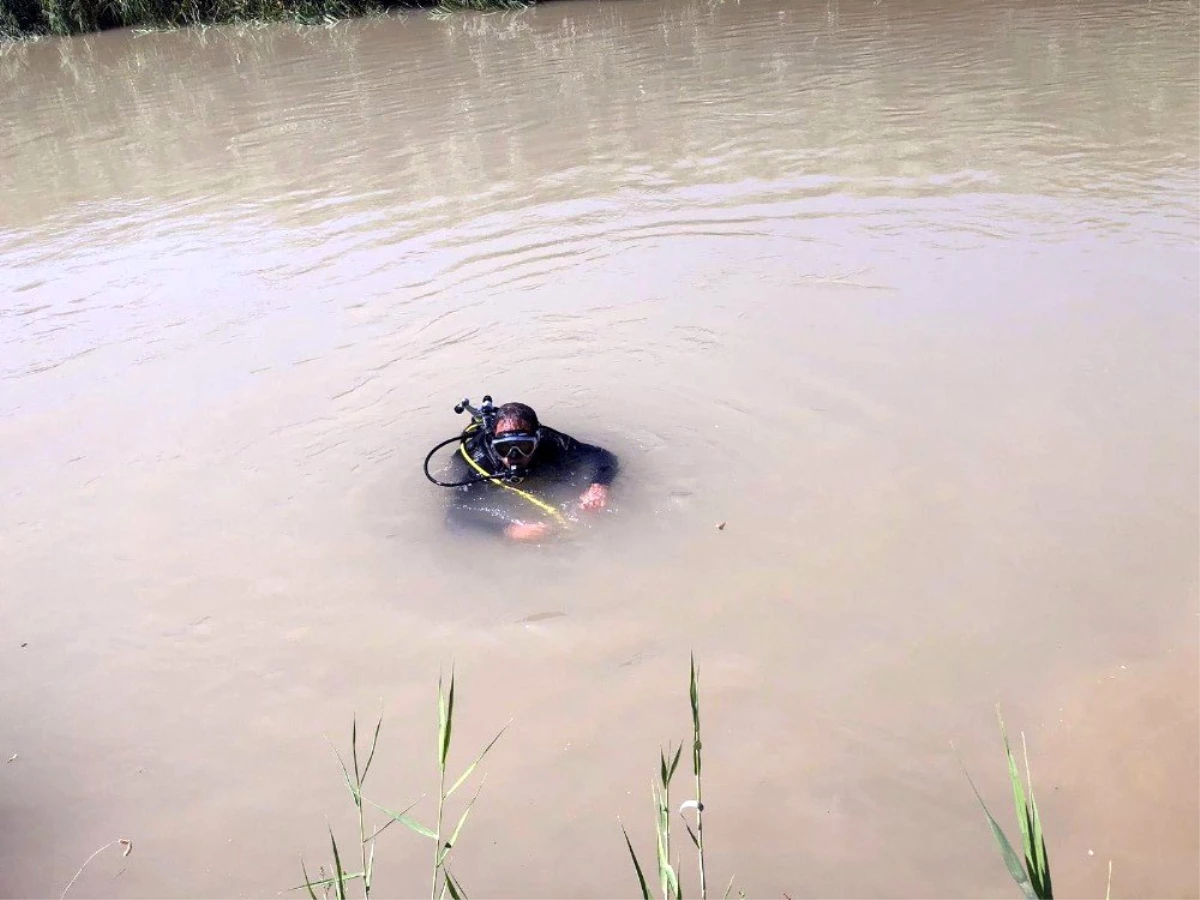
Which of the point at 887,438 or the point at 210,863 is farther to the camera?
the point at 887,438

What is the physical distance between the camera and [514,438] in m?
4.37

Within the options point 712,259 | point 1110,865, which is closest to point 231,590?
point 1110,865

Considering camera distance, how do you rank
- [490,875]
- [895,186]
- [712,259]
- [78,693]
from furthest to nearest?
[895,186]
[712,259]
[78,693]
[490,875]

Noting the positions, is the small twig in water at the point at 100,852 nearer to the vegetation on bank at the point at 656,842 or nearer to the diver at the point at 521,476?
the vegetation on bank at the point at 656,842

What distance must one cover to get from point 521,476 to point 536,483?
1.08ft

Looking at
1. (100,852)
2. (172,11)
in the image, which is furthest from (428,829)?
(172,11)

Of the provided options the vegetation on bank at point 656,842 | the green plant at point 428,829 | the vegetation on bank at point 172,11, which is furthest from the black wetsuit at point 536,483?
the vegetation on bank at point 172,11

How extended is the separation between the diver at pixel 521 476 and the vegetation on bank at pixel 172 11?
15.6m

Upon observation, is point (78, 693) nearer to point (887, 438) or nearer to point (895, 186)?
point (887, 438)

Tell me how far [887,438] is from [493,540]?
1.98 meters

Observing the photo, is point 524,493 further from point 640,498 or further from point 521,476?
point 640,498

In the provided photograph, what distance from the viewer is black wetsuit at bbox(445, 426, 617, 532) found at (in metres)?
4.71

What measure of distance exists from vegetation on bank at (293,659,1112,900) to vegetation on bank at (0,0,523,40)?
58.1ft

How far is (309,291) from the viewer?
7211mm
